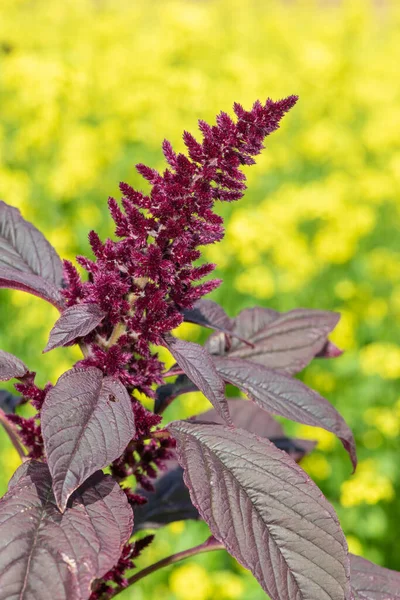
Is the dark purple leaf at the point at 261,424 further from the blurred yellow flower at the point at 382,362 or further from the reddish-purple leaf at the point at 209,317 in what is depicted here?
the blurred yellow flower at the point at 382,362

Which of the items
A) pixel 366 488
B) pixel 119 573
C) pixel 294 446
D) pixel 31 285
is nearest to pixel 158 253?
pixel 31 285

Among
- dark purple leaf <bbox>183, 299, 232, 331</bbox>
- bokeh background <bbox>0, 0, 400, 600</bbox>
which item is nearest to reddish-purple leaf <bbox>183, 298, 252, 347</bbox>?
dark purple leaf <bbox>183, 299, 232, 331</bbox>

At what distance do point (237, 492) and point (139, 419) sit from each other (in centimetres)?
15

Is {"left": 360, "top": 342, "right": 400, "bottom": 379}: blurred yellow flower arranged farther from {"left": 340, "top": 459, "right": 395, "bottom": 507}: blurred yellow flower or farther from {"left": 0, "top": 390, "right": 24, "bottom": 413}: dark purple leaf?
{"left": 0, "top": 390, "right": 24, "bottom": 413}: dark purple leaf

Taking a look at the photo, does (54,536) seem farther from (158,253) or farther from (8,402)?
(8,402)

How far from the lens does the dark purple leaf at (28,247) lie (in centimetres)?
91

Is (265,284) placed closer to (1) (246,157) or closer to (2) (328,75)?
(1) (246,157)

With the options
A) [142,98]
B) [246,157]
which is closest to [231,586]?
[246,157]

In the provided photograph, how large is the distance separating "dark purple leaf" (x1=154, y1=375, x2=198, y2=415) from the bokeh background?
166 cm

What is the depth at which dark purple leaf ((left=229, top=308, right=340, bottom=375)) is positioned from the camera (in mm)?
987

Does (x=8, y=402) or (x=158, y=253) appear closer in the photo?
(x=158, y=253)

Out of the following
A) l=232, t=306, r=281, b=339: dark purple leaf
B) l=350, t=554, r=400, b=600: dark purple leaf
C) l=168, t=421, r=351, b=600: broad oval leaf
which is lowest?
l=350, t=554, r=400, b=600: dark purple leaf

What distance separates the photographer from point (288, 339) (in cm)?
100

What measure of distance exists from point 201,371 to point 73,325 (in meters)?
0.13
